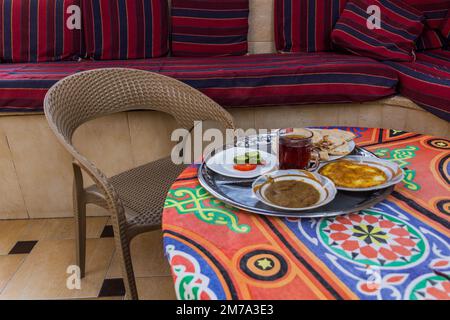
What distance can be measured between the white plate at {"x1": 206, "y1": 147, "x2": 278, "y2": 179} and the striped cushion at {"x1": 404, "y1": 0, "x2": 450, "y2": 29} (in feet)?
5.97

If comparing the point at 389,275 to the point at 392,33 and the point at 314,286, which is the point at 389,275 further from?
the point at 392,33

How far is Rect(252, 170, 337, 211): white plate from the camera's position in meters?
0.91

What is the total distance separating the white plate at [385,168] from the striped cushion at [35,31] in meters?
2.01

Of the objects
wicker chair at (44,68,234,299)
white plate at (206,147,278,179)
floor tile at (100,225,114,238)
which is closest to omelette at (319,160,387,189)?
white plate at (206,147,278,179)

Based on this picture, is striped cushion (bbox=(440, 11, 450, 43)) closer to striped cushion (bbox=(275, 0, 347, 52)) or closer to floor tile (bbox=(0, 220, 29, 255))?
striped cushion (bbox=(275, 0, 347, 52))

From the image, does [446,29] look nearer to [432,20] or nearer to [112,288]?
[432,20]

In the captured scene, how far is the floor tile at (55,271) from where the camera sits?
1700 millimetres

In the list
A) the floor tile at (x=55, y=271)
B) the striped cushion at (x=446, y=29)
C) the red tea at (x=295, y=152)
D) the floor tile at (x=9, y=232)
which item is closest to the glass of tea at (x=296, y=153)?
the red tea at (x=295, y=152)

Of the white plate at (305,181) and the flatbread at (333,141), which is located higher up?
the flatbread at (333,141)

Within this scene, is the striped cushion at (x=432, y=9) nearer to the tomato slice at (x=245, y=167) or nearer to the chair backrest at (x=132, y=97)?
the chair backrest at (x=132, y=97)

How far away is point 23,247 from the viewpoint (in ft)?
6.59

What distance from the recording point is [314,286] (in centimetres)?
70

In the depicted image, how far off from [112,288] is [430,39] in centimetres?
228
